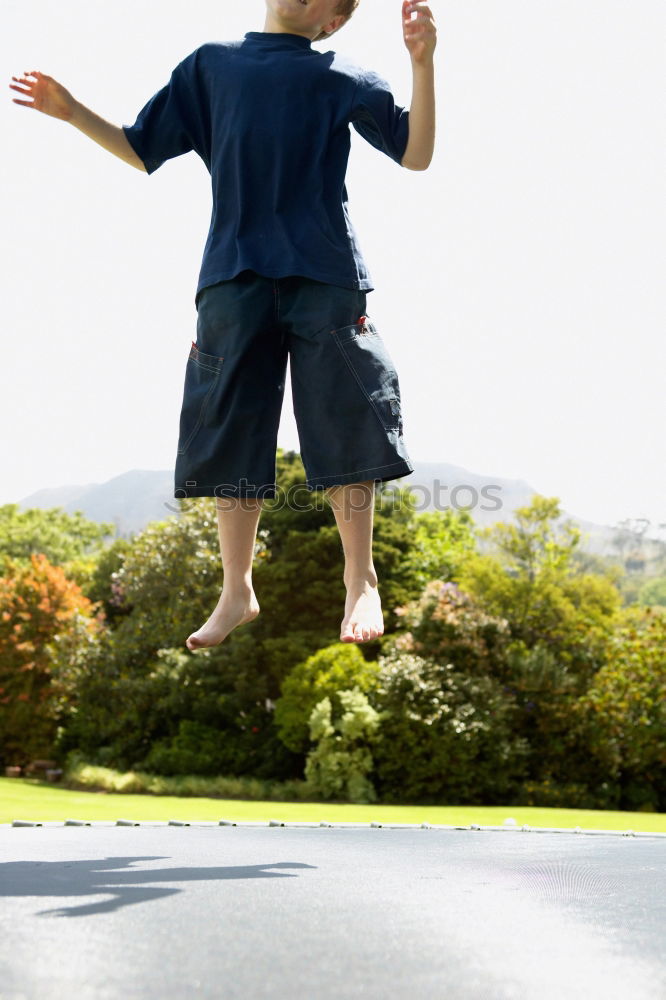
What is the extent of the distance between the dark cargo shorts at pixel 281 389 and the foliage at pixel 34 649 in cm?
1209

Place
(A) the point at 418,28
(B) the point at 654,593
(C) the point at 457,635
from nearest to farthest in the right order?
(A) the point at 418,28, (C) the point at 457,635, (B) the point at 654,593

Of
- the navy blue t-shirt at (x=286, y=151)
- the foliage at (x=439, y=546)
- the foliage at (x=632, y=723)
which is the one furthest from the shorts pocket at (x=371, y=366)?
the foliage at (x=439, y=546)

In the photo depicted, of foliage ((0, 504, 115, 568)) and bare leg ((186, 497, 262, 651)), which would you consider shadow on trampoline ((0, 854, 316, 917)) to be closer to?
bare leg ((186, 497, 262, 651))

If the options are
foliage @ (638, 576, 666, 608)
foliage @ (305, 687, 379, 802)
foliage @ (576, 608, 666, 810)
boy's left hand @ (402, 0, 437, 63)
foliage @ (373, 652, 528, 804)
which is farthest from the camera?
foliage @ (638, 576, 666, 608)

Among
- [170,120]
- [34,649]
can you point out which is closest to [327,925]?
[170,120]

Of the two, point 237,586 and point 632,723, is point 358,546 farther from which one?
point 632,723

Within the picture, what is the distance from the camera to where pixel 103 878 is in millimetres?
1782

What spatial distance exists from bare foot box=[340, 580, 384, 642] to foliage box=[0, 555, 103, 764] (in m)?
12.1

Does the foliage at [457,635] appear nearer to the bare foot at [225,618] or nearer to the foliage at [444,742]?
the foliage at [444,742]

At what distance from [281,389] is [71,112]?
0.96m

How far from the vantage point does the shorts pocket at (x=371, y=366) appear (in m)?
2.54

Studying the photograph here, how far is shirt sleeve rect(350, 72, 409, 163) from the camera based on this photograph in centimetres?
263

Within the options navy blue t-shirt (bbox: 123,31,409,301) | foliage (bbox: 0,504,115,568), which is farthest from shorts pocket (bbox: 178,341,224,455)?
foliage (bbox: 0,504,115,568)

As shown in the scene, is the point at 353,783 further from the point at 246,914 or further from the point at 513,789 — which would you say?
the point at 246,914
